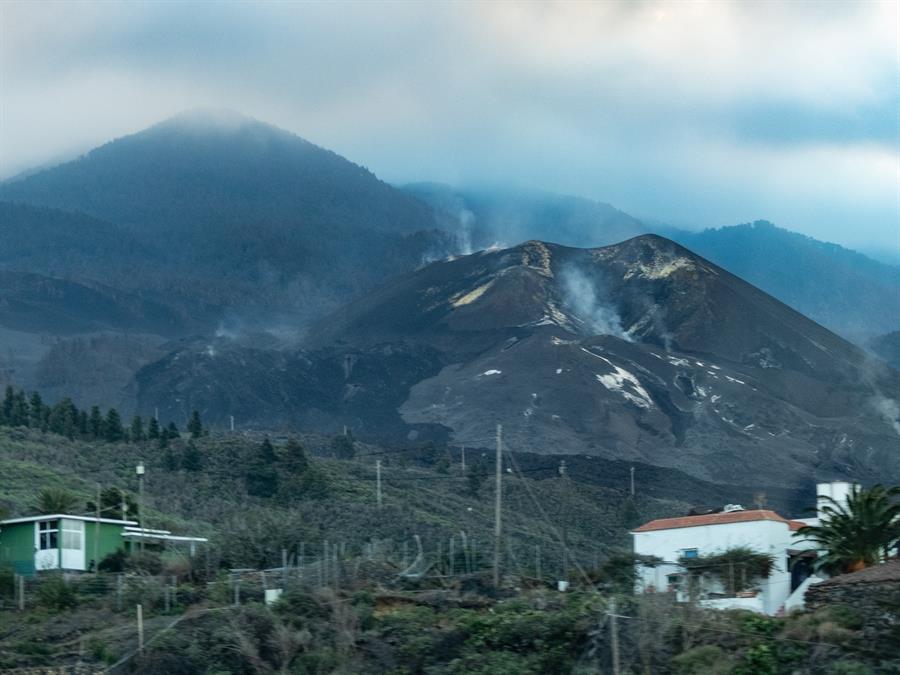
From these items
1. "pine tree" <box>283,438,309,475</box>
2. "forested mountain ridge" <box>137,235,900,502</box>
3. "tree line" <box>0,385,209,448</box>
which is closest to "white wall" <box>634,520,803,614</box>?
"pine tree" <box>283,438,309,475</box>

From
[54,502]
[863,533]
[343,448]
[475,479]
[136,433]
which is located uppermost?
[136,433]

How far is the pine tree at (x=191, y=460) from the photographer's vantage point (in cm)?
8638

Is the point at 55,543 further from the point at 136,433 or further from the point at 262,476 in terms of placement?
the point at 136,433

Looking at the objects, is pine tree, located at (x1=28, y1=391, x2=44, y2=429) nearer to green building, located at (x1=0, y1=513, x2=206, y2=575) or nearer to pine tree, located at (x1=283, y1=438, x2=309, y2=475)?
pine tree, located at (x1=283, y1=438, x2=309, y2=475)

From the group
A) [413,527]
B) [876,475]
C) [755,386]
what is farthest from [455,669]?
[755,386]

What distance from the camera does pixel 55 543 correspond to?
5056 centimetres

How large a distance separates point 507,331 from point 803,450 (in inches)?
2049

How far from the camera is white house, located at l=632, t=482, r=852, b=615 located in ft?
135

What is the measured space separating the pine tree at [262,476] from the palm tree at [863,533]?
46893mm

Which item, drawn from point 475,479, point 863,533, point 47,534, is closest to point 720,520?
point 863,533

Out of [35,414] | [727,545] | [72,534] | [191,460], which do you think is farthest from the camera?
[35,414]

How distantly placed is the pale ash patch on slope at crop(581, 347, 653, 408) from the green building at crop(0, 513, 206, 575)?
117451 mm

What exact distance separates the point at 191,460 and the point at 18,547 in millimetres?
35688

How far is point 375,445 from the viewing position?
13562 centimetres
